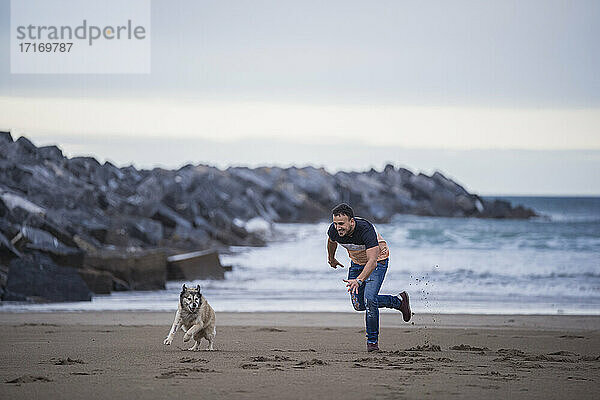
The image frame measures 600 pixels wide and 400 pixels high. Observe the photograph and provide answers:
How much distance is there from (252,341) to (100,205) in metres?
21.7

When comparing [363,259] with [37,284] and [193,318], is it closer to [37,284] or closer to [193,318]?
[193,318]

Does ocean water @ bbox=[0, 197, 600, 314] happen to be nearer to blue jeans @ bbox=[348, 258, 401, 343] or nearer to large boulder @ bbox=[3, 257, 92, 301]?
large boulder @ bbox=[3, 257, 92, 301]

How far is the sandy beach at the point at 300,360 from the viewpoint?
244 inches

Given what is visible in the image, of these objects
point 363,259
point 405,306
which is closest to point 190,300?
point 363,259

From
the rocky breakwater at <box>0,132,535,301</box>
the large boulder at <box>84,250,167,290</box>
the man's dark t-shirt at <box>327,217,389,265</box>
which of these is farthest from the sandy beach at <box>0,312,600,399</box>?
the large boulder at <box>84,250,167,290</box>

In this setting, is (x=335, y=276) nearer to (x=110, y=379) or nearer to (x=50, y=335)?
(x=50, y=335)

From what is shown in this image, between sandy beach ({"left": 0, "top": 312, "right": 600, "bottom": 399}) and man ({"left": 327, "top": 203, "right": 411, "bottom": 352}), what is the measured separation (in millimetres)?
458

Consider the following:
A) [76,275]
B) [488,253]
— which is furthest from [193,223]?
[76,275]

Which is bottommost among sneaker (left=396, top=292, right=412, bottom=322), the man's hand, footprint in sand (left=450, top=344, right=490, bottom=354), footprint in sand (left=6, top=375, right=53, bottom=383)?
footprint in sand (left=450, top=344, right=490, bottom=354)

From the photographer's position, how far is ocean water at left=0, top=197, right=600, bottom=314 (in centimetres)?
1404

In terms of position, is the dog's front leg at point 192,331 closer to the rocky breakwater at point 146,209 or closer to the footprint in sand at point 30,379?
the footprint in sand at point 30,379

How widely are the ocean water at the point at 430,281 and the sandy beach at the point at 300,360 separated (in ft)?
6.82

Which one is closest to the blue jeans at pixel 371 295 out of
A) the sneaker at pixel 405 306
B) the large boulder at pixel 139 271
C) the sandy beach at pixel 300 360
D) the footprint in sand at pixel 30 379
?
the sneaker at pixel 405 306

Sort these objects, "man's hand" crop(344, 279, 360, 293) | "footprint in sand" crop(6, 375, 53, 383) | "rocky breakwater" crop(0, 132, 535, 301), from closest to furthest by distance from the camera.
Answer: "footprint in sand" crop(6, 375, 53, 383)
"man's hand" crop(344, 279, 360, 293)
"rocky breakwater" crop(0, 132, 535, 301)
